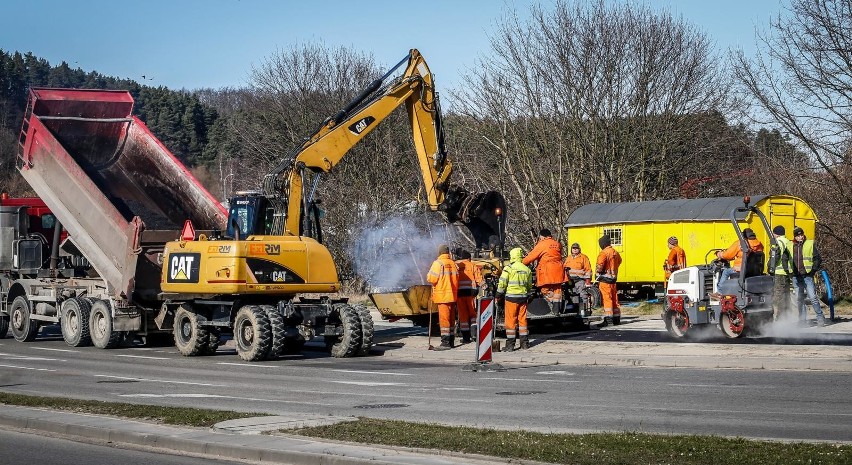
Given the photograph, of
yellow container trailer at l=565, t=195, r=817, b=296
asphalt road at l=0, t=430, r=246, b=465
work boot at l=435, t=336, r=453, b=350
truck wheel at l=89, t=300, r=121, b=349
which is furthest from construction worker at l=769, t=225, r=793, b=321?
truck wheel at l=89, t=300, r=121, b=349

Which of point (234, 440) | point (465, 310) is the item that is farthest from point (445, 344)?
point (234, 440)

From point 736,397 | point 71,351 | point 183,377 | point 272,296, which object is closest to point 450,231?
point 272,296

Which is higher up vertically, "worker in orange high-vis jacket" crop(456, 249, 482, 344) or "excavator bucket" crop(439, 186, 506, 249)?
"excavator bucket" crop(439, 186, 506, 249)

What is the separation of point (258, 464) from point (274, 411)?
366cm

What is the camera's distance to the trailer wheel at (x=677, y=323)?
21391 mm

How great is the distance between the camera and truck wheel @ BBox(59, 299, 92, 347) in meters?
25.5

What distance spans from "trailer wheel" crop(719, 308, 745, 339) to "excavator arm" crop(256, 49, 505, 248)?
569cm

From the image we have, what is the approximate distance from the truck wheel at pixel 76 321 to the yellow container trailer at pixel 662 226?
646 inches

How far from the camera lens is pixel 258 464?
10172 millimetres

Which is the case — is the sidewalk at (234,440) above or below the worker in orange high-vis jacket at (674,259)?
below

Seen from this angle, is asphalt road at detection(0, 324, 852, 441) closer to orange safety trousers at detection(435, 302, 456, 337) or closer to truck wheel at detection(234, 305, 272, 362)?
truck wheel at detection(234, 305, 272, 362)

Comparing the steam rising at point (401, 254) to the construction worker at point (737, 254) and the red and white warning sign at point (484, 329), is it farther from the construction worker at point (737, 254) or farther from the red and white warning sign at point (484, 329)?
the construction worker at point (737, 254)

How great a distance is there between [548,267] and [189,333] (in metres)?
7.08

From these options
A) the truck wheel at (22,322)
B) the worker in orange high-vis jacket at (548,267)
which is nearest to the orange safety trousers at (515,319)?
the worker in orange high-vis jacket at (548,267)
